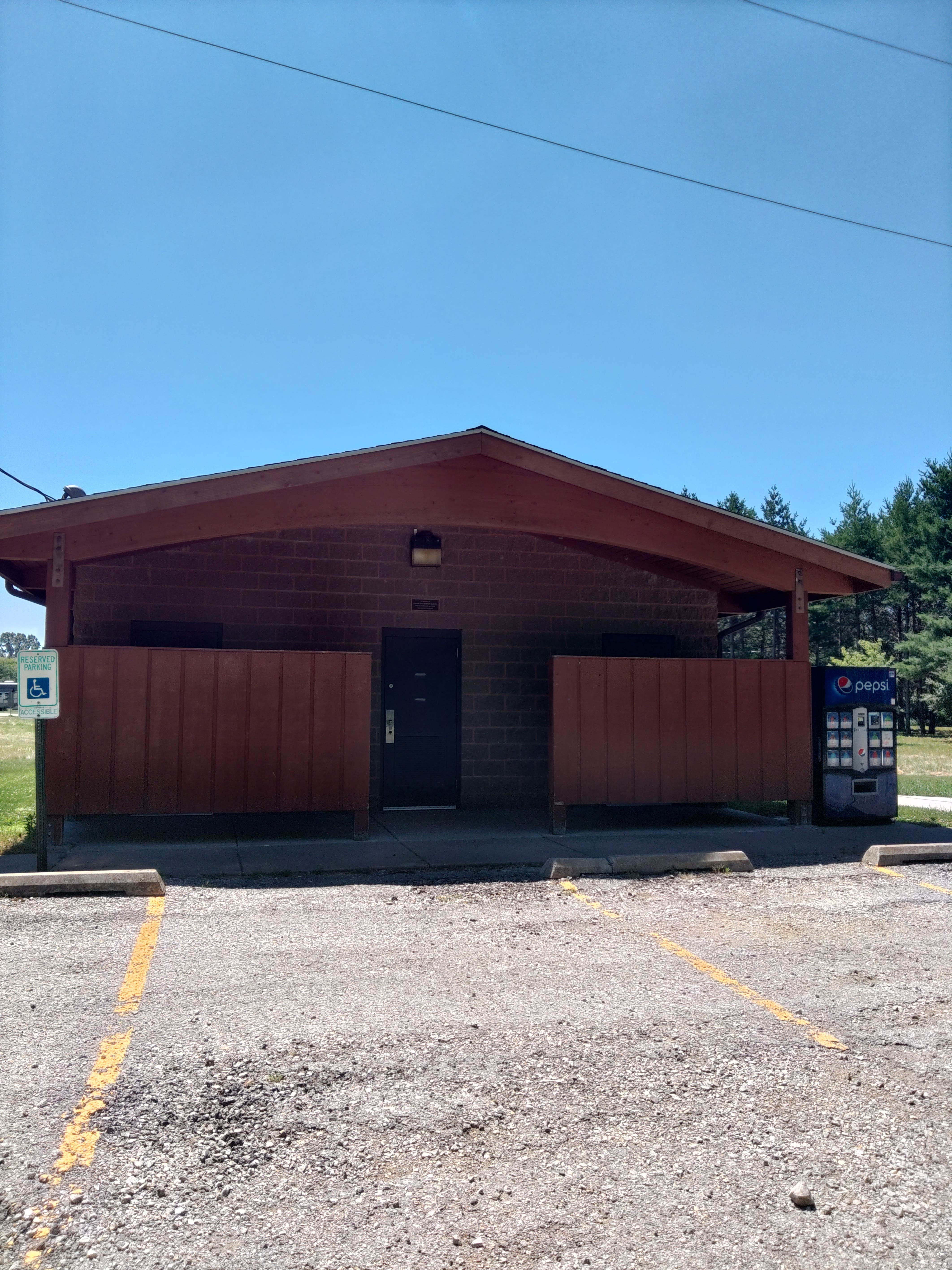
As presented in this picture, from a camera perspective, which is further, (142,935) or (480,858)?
(480,858)

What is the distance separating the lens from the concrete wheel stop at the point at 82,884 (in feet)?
23.8

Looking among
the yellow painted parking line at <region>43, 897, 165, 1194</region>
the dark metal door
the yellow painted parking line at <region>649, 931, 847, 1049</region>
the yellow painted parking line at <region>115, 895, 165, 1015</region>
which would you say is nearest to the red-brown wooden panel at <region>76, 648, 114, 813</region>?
the yellow painted parking line at <region>115, 895, 165, 1015</region>

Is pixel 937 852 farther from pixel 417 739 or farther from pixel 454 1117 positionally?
pixel 454 1117

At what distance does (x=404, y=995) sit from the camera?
16.6 ft

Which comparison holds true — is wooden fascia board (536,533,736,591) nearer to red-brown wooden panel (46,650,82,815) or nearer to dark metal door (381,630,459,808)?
dark metal door (381,630,459,808)

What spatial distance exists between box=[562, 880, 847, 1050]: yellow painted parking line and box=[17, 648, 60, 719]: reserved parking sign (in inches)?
182

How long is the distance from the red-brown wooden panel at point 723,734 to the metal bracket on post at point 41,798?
6.84m

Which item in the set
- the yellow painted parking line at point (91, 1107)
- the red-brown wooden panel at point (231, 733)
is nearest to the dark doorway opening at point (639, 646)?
the red-brown wooden panel at point (231, 733)

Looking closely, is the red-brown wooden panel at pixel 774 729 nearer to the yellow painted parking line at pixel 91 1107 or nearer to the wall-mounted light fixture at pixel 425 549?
the wall-mounted light fixture at pixel 425 549

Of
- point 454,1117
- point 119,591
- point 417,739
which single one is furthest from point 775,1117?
point 119,591

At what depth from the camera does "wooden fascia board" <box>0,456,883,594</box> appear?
9141mm

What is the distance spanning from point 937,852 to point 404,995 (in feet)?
21.3

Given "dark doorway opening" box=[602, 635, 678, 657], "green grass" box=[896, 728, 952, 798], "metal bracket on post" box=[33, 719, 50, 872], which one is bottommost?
"green grass" box=[896, 728, 952, 798]

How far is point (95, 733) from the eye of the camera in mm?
9078
